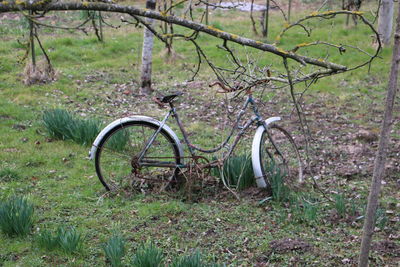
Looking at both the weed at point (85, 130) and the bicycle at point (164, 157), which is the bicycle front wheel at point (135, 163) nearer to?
the bicycle at point (164, 157)

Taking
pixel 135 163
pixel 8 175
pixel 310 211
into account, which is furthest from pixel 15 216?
pixel 310 211

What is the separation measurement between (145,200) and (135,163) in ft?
1.38

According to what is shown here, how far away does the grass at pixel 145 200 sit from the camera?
455cm

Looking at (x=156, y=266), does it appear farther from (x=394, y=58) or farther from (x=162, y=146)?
(x=162, y=146)

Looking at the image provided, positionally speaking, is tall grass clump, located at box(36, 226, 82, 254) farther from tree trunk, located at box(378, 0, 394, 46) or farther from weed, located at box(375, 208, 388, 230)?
tree trunk, located at box(378, 0, 394, 46)

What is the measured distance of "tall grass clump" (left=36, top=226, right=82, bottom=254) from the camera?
4246 millimetres

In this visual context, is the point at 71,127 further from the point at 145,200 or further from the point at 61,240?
the point at 61,240

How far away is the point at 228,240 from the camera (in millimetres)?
4797

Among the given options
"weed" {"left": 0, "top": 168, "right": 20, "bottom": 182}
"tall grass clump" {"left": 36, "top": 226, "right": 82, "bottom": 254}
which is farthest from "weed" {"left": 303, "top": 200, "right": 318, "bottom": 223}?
"weed" {"left": 0, "top": 168, "right": 20, "bottom": 182}

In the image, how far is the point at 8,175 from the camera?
613cm

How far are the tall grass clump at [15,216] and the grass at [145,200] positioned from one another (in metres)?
0.09

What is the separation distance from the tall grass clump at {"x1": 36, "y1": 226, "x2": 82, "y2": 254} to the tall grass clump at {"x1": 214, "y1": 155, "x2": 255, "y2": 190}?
1857mm

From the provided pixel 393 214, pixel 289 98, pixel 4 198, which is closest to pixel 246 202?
pixel 393 214

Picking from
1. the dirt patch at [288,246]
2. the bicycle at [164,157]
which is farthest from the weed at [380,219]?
the bicycle at [164,157]
